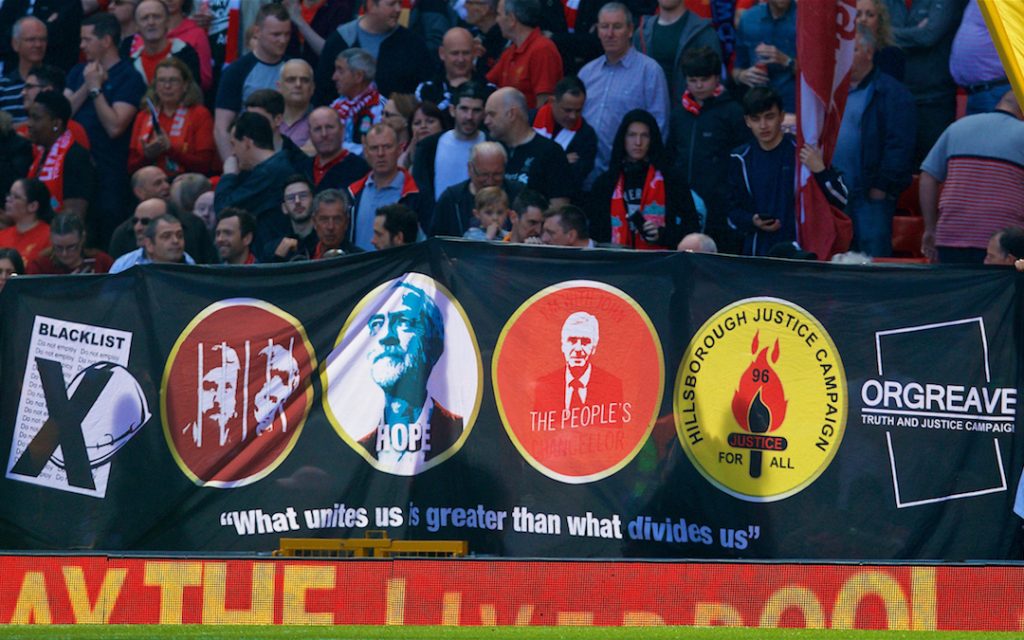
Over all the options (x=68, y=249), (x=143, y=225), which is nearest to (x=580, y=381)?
(x=143, y=225)

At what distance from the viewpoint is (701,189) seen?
1353 centimetres

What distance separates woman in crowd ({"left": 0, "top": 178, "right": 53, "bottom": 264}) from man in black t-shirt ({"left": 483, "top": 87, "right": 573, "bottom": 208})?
377 centimetres

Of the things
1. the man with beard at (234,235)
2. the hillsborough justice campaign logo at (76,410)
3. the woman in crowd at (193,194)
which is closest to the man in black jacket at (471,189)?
the man with beard at (234,235)

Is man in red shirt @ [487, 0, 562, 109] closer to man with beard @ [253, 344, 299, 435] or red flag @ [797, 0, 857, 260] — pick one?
red flag @ [797, 0, 857, 260]

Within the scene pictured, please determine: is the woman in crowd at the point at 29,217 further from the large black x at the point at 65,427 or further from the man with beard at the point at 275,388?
the man with beard at the point at 275,388

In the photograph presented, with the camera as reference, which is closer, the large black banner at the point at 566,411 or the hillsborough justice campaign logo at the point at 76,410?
the large black banner at the point at 566,411

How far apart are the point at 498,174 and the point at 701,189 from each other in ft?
5.26

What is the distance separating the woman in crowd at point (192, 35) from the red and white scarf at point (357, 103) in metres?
2.02

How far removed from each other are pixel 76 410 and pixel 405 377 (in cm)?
222

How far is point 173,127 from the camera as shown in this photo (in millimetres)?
15664

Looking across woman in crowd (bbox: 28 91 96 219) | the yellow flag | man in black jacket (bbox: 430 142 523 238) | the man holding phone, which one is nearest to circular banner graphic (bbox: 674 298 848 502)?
the yellow flag

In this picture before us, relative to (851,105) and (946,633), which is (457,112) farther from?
(946,633)

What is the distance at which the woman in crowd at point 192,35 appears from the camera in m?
16.6

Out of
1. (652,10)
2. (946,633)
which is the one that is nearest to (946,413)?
(946,633)
